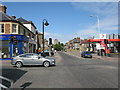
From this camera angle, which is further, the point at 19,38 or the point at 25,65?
the point at 19,38

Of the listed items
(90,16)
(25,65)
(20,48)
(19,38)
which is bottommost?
(25,65)

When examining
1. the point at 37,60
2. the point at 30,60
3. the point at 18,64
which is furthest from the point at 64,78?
the point at 18,64

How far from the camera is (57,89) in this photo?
7.14 m

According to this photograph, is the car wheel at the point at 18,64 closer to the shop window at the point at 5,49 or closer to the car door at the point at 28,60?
the car door at the point at 28,60

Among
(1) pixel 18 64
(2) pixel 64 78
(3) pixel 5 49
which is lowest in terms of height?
(2) pixel 64 78

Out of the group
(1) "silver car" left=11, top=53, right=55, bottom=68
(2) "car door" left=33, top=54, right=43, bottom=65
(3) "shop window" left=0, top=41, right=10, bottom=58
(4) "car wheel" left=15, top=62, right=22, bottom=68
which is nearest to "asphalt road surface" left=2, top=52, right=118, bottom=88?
(4) "car wheel" left=15, top=62, right=22, bottom=68

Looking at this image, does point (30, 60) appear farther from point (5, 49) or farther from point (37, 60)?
point (5, 49)

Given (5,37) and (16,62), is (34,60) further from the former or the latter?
(5,37)

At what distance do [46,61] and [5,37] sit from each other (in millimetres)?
13381

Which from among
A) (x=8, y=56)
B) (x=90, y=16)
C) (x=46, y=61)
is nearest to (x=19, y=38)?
(x=8, y=56)

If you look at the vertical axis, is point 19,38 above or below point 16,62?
above

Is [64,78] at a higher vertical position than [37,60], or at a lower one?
lower

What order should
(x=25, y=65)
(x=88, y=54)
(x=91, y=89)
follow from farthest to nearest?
(x=88, y=54) → (x=25, y=65) → (x=91, y=89)

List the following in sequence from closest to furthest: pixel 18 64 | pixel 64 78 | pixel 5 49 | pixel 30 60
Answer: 1. pixel 64 78
2. pixel 18 64
3. pixel 30 60
4. pixel 5 49
